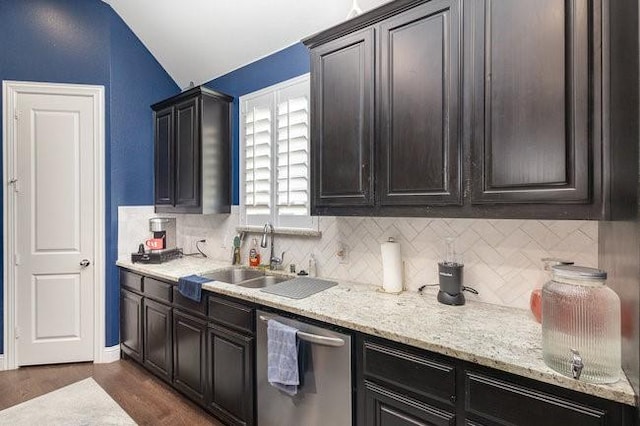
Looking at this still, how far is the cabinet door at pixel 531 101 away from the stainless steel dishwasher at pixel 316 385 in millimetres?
987

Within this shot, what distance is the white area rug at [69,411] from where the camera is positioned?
1750mm

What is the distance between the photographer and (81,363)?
10.7ft

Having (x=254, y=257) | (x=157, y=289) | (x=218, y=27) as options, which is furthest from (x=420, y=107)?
(x=157, y=289)

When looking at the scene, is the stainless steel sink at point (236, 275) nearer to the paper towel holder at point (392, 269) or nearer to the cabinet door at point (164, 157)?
the cabinet door at point (164, 157)

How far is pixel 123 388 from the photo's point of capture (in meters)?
2.82

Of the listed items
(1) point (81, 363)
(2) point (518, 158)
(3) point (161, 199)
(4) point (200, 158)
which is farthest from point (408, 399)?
(1) point (81, 363)

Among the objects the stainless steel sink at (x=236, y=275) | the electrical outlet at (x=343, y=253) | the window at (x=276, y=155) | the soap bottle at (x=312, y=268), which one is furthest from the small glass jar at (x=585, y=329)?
the stainless steel sink at (x=236, y=275)

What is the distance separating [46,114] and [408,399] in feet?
12.4

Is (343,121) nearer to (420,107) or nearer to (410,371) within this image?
(420,107)

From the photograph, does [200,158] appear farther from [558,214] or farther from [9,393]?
[558,214]

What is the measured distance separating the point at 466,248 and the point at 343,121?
1.02 m

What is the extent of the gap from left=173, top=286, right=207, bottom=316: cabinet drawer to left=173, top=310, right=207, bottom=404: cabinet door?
0.17ft

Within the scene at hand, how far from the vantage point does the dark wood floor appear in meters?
2.44

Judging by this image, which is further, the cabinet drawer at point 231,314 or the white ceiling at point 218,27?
the white ceiling at point 218,27
